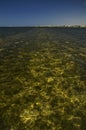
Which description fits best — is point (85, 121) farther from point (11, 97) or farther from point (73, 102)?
point (11, 97)

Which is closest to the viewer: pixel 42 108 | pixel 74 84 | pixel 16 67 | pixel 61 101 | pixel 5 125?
pixel 5 125

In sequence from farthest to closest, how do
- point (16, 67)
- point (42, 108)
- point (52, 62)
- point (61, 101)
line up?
point (52, 62) < point (16, 67) < point (61, 101) < point (42, 108)

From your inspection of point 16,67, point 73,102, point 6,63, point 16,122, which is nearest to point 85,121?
point 73,102

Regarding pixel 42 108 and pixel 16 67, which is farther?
pixel 16 67

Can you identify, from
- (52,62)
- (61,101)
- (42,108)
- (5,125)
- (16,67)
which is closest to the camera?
(5,125)

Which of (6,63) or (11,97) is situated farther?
(6,63)

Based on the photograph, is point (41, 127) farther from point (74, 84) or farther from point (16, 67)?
point (16, 67)

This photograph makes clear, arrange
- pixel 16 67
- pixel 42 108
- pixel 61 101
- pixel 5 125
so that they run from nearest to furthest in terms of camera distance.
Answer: pixel 5 125 → pixel 42 108 → pixel 61 101 → pixel 16 67

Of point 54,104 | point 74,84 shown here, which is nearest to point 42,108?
point 54,104
